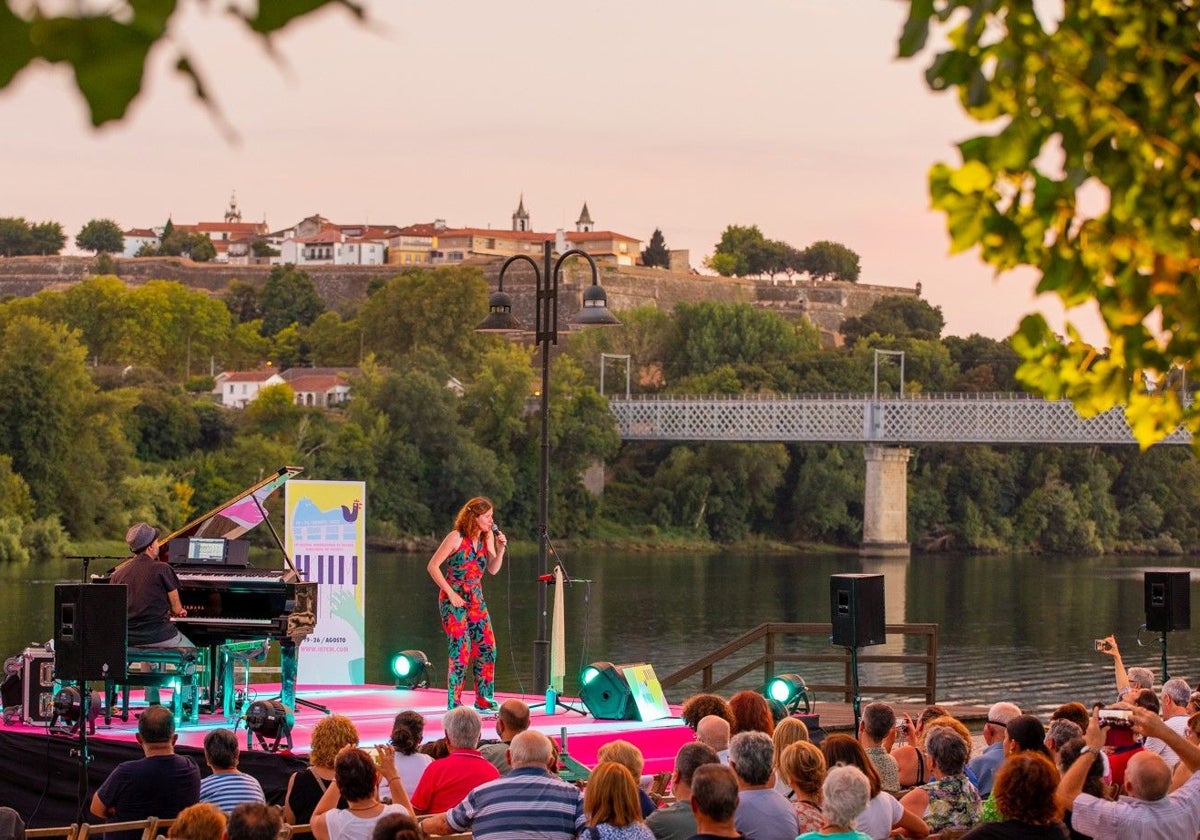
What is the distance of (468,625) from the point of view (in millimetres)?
11164

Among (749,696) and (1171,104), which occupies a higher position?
(1171,104)

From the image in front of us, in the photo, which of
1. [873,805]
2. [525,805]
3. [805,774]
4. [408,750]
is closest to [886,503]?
[408,750]

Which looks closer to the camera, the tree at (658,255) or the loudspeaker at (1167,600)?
the loudspeaker at (1167,600)

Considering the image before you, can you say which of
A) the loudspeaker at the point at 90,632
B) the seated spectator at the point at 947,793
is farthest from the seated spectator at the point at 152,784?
the seated spectator at the point at 947,793

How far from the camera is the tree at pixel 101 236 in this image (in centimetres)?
14025

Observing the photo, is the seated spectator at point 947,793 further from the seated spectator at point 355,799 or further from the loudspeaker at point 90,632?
the loudspeaker at point 90,632

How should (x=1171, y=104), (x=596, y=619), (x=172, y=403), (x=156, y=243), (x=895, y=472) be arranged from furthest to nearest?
(x=156, y=243) → (x=895, y=472) → (x=172, y=403) → (x=596, y=619) → (x=1171, y=104)

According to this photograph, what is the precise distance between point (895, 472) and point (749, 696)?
68.6 meters

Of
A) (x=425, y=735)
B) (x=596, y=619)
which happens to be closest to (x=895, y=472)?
(x=596, y=619)

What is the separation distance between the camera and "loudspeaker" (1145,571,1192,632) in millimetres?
13148

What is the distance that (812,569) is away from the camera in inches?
2495

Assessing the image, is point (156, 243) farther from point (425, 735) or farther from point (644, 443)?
point (425, 735)

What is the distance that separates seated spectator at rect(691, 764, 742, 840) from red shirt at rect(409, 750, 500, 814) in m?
1.56

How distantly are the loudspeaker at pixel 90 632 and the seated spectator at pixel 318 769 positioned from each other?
160 cm
